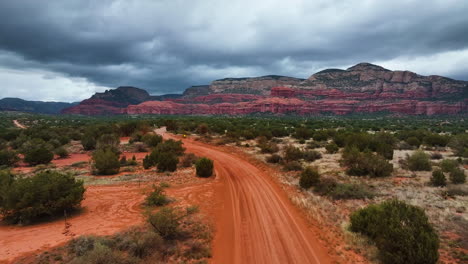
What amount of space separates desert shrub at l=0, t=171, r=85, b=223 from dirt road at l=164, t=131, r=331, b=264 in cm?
668

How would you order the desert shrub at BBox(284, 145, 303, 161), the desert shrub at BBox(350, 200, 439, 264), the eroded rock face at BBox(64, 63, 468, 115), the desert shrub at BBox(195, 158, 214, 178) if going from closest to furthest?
the desert shrub at BBox(350, 200, 439, 264)
the desert shrub at BBox(195, 158, 214, 178)
the desert shrub at BBox(284, 145, 303, 161)
the eroded rock face at BBox(64, 63, 468, 115)

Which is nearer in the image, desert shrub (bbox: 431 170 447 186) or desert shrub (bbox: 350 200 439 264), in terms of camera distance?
desert shrub (bbox: 350 200 439 264)

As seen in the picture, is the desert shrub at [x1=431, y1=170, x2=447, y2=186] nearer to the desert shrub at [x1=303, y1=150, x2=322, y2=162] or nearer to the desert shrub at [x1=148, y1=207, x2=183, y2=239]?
the desert shrub at [x1=303, y1=150, x2=322, y2=162]

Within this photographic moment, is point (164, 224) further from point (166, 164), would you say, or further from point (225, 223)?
point (166, 164)

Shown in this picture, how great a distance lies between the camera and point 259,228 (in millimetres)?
8789

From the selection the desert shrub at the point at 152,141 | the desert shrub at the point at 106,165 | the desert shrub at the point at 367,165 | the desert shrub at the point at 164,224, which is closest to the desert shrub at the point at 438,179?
the desert shrub at the point at 367,165

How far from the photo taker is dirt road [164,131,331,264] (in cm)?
704

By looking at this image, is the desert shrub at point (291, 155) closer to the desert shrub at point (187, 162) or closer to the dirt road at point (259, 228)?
the dirt road at point (259, 228)

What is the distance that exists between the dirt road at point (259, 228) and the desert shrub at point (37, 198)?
668 cm

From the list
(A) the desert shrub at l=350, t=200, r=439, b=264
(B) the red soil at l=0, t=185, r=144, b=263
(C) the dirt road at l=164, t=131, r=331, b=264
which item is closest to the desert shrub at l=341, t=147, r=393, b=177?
(C) the dirt road at l=164, t=131, r=331, b=264

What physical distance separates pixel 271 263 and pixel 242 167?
1265 cm

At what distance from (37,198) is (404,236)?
44.4 feet

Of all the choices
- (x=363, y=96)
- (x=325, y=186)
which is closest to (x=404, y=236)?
(x=325, y=186)

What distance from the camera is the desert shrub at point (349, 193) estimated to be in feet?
39.2
